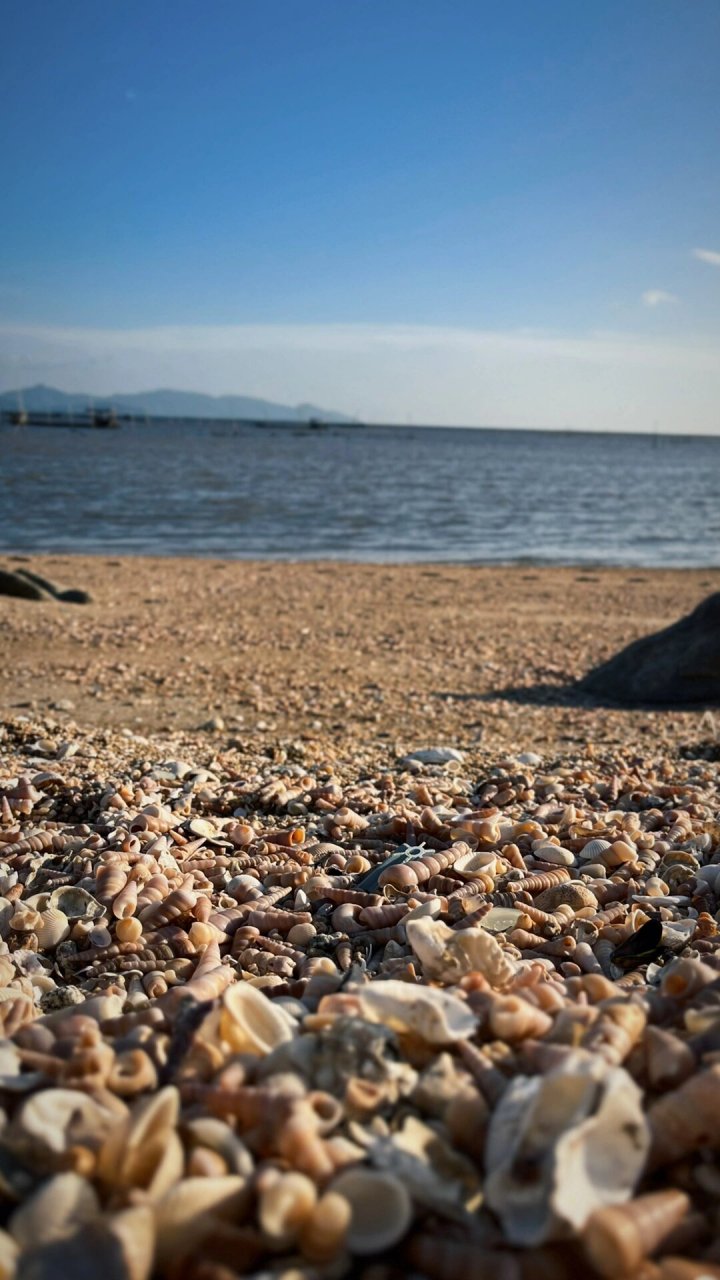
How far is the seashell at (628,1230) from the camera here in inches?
52.7

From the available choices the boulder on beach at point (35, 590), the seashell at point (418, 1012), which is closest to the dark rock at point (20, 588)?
the boulder on beach at point (35, 590)

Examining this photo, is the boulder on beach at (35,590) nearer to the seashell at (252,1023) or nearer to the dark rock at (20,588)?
the dark rock at (20,588)

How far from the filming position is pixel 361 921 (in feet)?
9.86

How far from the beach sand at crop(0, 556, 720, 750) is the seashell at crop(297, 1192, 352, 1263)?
18.2 feet

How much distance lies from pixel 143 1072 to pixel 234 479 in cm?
4356

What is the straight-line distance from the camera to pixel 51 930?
9.48ft

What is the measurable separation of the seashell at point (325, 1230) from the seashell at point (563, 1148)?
272 mm

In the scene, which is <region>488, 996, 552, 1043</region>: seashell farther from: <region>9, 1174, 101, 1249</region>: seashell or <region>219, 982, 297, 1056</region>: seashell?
<region>9, 1174, 101, 1249</region>: seashell

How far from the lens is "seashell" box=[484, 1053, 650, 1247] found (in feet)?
4.66

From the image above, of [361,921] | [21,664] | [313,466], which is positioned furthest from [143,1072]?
[313,466]

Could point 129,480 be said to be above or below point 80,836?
above

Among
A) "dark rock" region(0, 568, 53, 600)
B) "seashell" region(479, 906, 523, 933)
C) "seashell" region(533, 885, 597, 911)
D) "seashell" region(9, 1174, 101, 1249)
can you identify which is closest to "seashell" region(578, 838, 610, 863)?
"seashell" region(533, 885, 597, 911)

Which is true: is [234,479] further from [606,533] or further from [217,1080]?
[217,1080]

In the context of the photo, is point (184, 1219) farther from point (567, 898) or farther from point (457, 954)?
point (567, 898)
